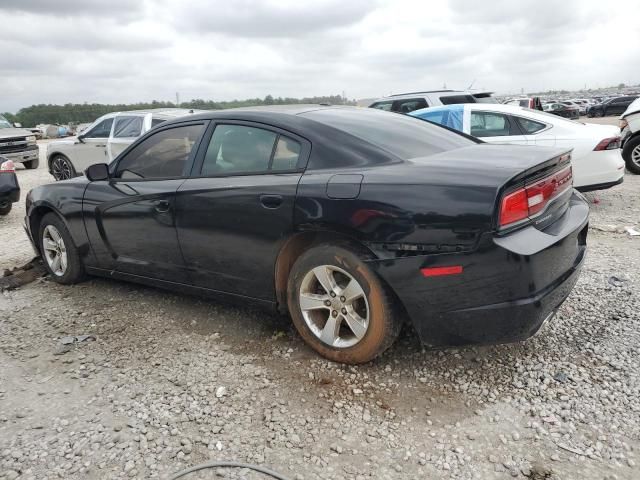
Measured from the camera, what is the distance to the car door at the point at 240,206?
3000 mm

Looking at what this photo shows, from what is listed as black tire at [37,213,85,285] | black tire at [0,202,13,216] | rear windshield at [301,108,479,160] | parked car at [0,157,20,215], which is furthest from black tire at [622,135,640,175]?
black tire at [0,202,13,216]

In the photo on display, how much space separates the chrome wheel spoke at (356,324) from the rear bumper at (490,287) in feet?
1.01

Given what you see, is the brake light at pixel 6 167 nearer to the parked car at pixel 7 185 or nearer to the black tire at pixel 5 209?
the parked car at pixel 7 185

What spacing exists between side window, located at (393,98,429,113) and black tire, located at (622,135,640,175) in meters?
3.91

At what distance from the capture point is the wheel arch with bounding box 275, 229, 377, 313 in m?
2.75

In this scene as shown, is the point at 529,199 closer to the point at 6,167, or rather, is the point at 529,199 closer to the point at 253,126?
the point at 253,126

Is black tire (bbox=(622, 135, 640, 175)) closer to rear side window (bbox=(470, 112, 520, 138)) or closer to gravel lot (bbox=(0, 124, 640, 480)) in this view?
rear side window (bbox=(470, 112, 520, 138))

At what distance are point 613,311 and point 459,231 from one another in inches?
72.7

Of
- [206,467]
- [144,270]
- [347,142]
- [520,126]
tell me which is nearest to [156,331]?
[144,270]

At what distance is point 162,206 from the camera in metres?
3.53

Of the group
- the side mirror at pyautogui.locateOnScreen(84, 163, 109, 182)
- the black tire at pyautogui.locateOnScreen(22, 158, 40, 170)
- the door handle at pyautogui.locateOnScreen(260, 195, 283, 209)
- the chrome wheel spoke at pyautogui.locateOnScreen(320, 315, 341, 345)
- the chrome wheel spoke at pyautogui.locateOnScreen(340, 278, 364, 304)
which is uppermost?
the side mirror at pyautogui.locateOnScreen(84, 163, 109, 182)

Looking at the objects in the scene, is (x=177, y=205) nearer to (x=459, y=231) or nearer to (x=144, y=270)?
(x=144, y=270)

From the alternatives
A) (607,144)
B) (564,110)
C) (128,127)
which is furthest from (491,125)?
(564,110)

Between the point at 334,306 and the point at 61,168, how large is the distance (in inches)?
417
